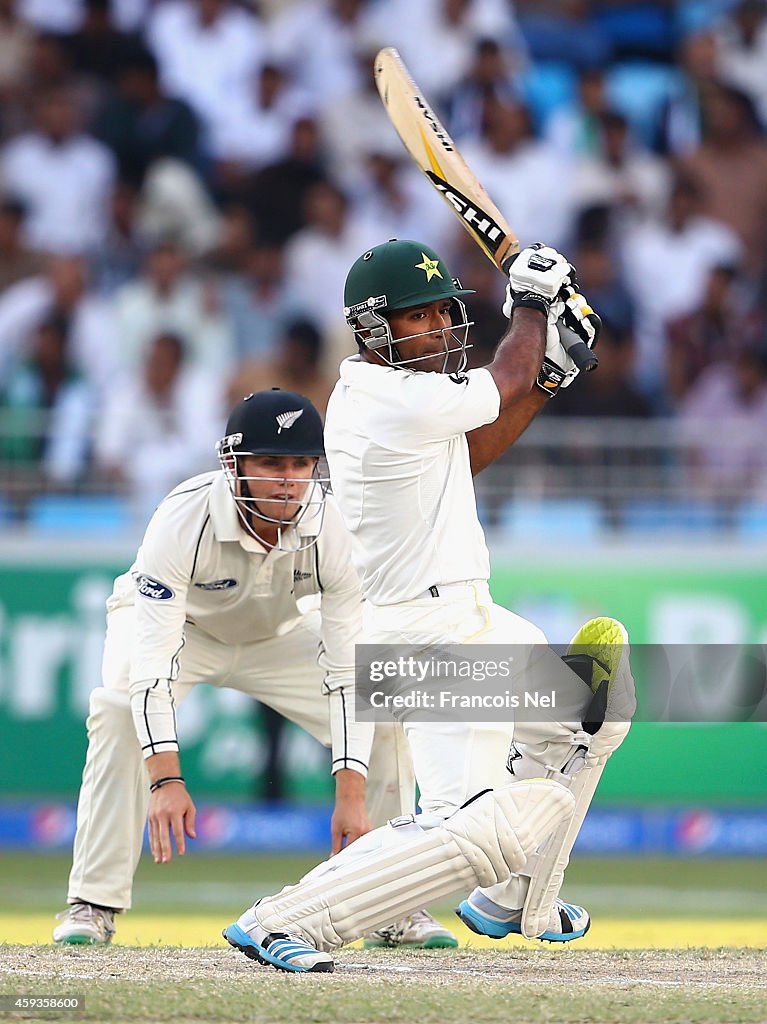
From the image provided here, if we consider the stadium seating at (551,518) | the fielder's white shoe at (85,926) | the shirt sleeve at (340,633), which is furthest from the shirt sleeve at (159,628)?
the stadium seating at (551,518)

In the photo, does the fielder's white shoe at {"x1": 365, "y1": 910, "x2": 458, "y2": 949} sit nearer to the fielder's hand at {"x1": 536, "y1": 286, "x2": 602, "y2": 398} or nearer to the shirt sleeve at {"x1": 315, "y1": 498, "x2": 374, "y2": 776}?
the shirt sleeve at {"x1": 315, "y1": 498, "x2": 374, "y2": 776}

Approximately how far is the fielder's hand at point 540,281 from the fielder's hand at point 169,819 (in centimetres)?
149

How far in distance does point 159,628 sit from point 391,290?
3.57ft

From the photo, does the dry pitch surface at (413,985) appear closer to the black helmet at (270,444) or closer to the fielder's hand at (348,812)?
the fielder's hand at (348,812)

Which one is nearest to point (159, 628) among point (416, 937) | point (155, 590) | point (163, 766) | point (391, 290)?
point (155, 590)

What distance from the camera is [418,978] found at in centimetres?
375

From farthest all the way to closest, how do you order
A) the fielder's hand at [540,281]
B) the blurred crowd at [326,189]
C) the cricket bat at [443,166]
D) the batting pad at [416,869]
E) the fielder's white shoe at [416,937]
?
the blurred crowd at [326,189], the fielder's white shoe at [416,937], the cricket bat at [443,166], the fielder's hand at [540,281], the batting pad at [416,869]

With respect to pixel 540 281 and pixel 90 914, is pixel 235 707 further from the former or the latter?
pixel 540 281

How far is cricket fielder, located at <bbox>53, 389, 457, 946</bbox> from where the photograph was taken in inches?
171

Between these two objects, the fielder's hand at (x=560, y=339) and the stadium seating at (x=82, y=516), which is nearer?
the fielder's hand at (x=560, y=339)

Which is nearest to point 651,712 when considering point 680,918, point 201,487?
point 680,918

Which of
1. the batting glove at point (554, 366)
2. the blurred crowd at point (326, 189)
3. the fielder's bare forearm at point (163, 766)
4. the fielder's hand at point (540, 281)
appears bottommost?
the fielder's bare forearm at point (163, 766)

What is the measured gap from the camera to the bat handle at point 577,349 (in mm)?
4148

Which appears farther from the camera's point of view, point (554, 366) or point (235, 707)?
point (235, 707)
